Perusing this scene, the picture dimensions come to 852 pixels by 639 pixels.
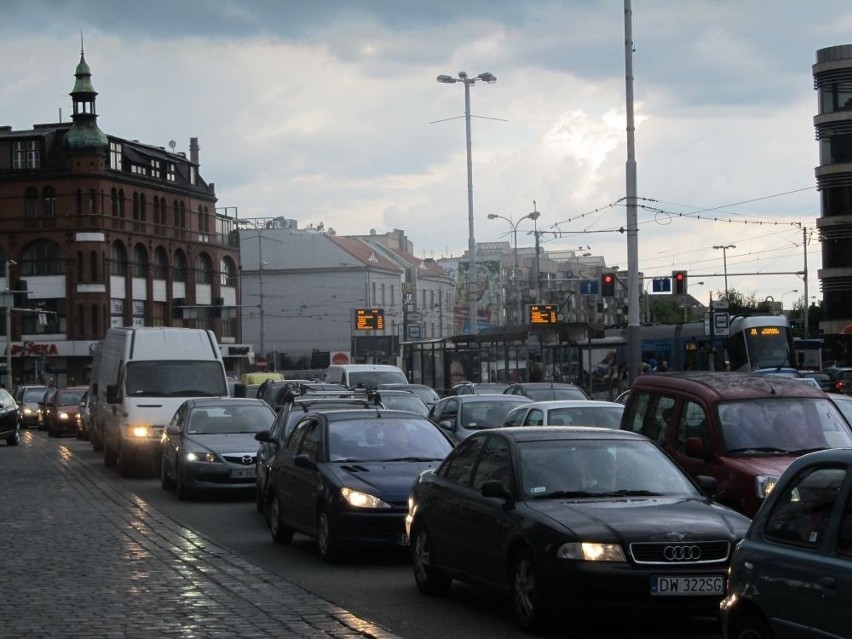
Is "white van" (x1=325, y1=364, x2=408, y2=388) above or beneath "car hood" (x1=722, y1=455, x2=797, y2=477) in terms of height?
above

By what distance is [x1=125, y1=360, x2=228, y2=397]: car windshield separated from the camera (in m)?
28.8

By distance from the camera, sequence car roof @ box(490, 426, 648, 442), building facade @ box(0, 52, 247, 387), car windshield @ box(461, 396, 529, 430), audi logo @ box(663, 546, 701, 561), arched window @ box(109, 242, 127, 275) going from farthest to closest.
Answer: arched window @ box(109, 242, 127, 275)
building facade @ box(0, 52, 247, 387)
car windshield @ box(461, 396, 529, 430)
car roof @ box(490, 426, 648, 442)
audi logo @ box(663, 546, 701, 561)

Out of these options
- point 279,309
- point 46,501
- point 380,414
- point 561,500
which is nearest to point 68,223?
point 279,309

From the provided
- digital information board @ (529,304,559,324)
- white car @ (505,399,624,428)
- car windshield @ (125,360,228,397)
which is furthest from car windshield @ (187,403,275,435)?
digital information board @ (529,304,559,324)

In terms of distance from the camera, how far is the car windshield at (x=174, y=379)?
28812 millimetres

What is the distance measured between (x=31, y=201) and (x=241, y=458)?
74655 mm

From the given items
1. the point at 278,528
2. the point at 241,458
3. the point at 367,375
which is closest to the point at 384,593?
the point at 278,528

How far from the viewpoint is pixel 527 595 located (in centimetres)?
979

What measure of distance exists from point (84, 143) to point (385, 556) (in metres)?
80.6

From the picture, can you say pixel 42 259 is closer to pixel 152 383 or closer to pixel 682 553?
pixel 152 383

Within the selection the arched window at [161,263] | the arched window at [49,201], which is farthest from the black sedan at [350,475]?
the arched window at [161,263]

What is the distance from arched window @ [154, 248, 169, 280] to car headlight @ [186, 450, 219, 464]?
3046 inches

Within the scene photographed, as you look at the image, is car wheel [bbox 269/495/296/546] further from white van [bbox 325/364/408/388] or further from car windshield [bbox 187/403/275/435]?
white van [bbox 325/364/408/388]

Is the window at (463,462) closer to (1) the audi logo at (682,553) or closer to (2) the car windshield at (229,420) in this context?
(1) the audi logo at (682,553)
